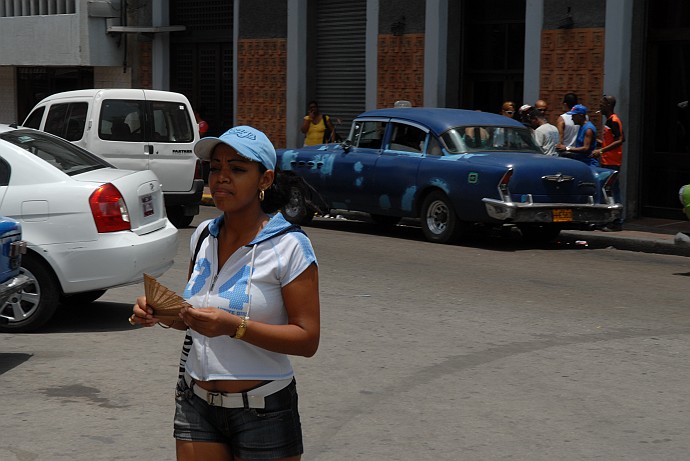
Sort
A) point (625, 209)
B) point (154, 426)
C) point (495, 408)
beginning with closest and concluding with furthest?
point (154, 426) → point (495, 408) → point (625, 209)

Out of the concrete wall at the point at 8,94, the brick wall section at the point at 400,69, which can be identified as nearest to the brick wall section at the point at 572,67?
the brick wall section at the point at 400,69

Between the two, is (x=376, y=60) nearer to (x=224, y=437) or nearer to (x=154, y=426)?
(x=154, y=426)

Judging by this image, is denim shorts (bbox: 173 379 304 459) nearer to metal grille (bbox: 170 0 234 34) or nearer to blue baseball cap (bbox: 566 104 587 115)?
blue baseball cap (bbox: 566 104 587 115)

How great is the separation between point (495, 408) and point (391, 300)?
145 inches

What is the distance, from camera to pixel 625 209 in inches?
719

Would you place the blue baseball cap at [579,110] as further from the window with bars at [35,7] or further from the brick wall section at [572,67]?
the window with bars at [35,7]

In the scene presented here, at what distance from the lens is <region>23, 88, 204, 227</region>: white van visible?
1577 centimetres

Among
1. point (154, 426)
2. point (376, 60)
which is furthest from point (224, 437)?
point (376, 60)

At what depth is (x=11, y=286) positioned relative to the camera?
7754 mm

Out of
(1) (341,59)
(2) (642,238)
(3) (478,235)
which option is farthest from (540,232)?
(1) (341,59)

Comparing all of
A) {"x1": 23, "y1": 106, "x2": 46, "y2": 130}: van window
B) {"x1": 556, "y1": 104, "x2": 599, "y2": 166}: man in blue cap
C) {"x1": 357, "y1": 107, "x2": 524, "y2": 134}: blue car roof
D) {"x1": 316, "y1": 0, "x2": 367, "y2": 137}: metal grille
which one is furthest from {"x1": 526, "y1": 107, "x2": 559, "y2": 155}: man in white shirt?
{"x1": 316, "y1": 0, "x2": 367, "y2": 137}: metal grille

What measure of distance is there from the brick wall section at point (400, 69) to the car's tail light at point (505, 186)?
24.4 ft

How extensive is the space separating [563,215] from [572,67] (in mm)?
5033

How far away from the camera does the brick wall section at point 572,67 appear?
18484 millimetres
